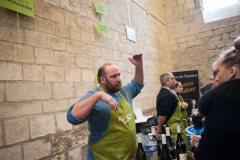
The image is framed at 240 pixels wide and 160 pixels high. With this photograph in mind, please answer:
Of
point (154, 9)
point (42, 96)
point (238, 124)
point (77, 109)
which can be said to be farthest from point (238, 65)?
point (154, 9)

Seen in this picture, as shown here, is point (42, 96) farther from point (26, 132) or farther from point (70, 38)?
point (70, 38)

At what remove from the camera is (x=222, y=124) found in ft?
2.97

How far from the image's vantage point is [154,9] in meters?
6.04

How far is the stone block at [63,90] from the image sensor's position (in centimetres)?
236

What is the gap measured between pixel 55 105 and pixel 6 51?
0.81 m

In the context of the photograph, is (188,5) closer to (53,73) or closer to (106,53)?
(106,53)

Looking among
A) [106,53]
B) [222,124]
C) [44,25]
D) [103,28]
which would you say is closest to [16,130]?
[44,25]

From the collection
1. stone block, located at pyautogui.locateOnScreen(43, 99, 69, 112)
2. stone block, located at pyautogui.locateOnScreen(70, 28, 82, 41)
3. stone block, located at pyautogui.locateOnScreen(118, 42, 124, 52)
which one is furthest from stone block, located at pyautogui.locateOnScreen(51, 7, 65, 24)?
stone block, located at pyautogui.locateOnScreen(118, 42, 124, 52)

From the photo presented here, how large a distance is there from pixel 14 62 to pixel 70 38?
0.90 metres

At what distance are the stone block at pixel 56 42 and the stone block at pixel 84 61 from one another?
0.27 meters

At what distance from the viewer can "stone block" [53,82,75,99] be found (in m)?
2.36

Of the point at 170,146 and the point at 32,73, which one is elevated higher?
the point at 32,73

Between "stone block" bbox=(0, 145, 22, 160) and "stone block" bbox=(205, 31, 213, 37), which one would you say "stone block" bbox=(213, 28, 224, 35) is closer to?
"stone block" bbox=(205, 31, 213, 37)

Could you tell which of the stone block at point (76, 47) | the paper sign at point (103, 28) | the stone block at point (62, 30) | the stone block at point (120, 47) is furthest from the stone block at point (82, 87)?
the stone block at point (120, 47)
